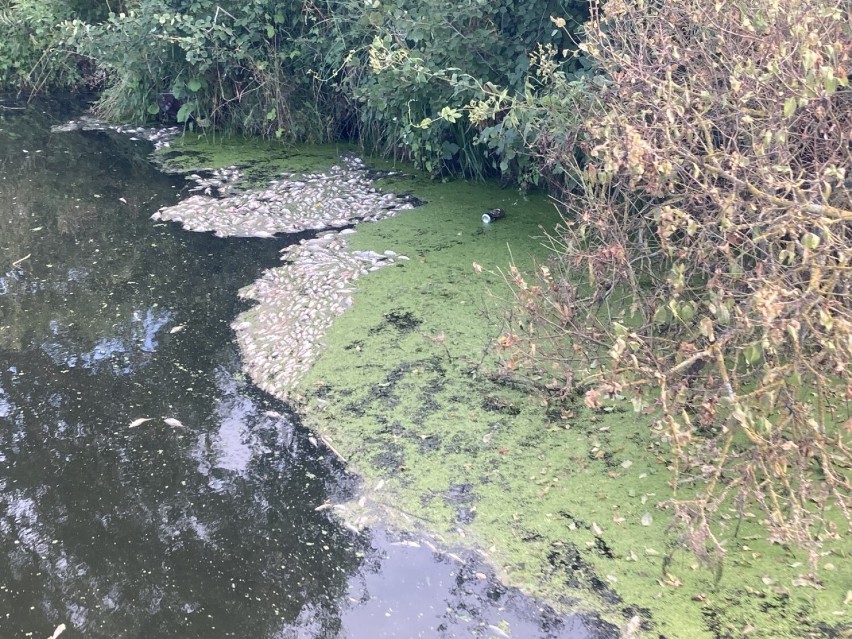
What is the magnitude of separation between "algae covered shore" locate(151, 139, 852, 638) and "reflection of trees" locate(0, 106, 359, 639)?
26 centimetres

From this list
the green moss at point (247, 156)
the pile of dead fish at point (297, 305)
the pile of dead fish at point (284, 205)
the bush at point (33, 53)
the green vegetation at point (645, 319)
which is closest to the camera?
the green vegetation at point (645, 319)

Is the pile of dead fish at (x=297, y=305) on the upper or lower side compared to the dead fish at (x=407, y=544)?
upper

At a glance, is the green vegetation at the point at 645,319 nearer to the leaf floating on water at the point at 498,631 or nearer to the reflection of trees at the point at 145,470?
the leaf floating on water at the point at 498,631

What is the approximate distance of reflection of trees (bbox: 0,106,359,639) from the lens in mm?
2727

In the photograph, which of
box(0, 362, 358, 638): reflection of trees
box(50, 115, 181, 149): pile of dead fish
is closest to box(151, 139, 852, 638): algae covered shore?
box(0, 362, 358, 638): reflection of trees

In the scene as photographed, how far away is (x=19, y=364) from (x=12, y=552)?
147cm

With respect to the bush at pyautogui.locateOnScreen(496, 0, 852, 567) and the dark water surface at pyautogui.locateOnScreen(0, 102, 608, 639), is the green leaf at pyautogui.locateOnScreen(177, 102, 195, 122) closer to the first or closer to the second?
the dark water surface at pyautogui.locateOnScreen(0, 102, 608, 639)

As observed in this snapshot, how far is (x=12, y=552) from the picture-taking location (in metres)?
2.92

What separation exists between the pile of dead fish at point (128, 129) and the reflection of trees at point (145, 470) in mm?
2696

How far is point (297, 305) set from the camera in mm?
4613

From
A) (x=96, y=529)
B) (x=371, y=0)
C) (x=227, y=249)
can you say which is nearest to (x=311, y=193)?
(x=227, y=249)

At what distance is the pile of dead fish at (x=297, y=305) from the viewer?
4066mm

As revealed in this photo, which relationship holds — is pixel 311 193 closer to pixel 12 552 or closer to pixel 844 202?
pixel 12 552

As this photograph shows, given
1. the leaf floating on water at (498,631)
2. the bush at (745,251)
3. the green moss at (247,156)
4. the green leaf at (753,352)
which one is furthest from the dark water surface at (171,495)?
the green moss at (247,156)
